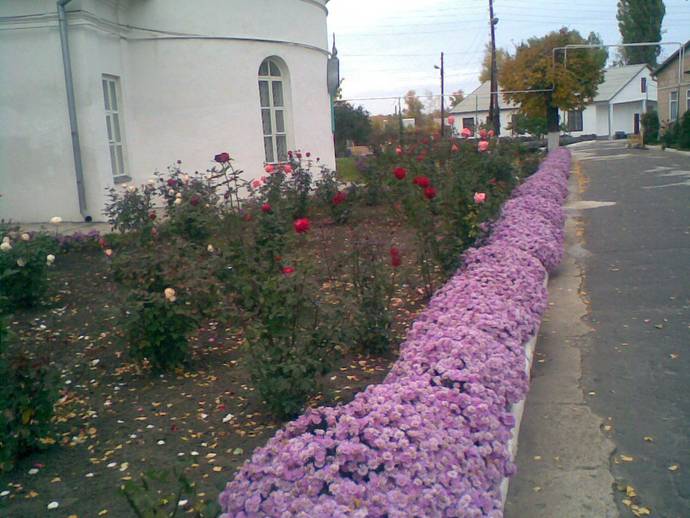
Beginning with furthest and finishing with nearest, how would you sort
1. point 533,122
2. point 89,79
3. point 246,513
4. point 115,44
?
point 533,122
point 115,44
point 89,79
point 246,513

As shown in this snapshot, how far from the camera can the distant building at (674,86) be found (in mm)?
40438

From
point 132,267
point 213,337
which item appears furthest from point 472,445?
point 213,337

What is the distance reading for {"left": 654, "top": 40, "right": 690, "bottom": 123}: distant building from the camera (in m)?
40.4

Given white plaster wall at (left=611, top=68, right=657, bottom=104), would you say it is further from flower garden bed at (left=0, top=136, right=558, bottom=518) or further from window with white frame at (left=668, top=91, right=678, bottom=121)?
flower garden bed at (left=0, top=136, right=558, bottom=518)

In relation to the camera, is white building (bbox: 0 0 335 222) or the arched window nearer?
white building (bbox: 0 0 335 222)

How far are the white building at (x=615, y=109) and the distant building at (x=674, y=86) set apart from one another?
18.4m

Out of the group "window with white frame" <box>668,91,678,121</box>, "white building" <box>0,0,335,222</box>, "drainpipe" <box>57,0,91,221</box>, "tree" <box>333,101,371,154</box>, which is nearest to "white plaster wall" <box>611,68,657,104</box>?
"window with white frame" <box>668,91,678,121</box>

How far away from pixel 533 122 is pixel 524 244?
46.2 metres

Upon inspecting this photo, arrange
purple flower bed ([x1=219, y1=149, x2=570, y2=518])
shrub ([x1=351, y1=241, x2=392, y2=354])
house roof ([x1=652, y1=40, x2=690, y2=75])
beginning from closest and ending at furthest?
purple flower bed ([x1=219, y1=149, x2=570, y2=518])
shrub ([x1=351, y1=241, x2=392, y2=354])
house roof ([x1=652, y1=40, x2=690, y2=75])

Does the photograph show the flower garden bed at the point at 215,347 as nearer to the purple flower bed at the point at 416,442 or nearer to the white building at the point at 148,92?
the purple flower bed at the point at 416,442

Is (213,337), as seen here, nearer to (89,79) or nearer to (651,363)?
(651,363)

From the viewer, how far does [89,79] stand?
1177 cm

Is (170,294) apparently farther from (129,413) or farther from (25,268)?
(25,268)

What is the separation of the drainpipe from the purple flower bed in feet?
28.9
